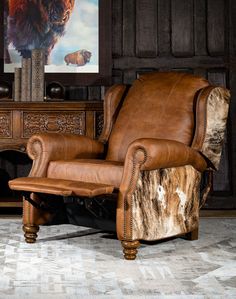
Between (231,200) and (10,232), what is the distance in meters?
1.93

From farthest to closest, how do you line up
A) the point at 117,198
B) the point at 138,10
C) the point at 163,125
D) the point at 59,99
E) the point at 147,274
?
the point at 138,10 < the point at 59,99 < the point at 163,125 < the point at 117,198 < the point at 147,274

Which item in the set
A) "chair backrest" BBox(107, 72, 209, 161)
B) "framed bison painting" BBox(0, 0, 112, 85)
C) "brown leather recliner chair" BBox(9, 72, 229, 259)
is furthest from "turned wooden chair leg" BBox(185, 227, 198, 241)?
"framed bison painting" BBox(0, 0, 112, 85)

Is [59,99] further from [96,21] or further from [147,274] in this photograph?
[147,274]

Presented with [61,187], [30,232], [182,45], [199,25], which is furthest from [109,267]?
[199,25]

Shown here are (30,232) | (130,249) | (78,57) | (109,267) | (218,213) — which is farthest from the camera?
(78,57)

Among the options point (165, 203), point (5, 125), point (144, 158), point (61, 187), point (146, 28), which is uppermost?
point (146, 28)

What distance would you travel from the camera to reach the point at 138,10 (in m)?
4.95

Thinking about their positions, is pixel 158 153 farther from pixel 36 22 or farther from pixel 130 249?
pixel 36 22

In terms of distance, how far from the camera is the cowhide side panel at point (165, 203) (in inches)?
126

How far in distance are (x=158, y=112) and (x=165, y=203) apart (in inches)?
27.3

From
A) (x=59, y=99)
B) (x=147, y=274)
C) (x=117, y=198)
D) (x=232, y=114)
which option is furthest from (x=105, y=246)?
(x=232, y=114)

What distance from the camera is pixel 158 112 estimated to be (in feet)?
12.5

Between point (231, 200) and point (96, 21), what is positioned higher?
point (96, 21)

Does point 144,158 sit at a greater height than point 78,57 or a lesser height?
lesser
